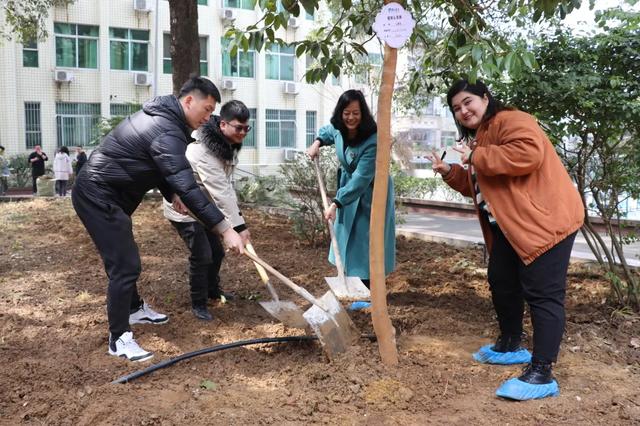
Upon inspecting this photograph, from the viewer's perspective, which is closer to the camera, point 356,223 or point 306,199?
point 356,223

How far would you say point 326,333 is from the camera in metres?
3.15

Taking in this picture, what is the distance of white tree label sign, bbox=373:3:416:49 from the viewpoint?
2.73 meters

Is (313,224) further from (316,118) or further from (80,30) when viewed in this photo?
(316,118)

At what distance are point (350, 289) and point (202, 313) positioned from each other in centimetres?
105

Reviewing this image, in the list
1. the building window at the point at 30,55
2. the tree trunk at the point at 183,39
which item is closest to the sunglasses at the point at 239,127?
the tree trunk at the point at 183,39

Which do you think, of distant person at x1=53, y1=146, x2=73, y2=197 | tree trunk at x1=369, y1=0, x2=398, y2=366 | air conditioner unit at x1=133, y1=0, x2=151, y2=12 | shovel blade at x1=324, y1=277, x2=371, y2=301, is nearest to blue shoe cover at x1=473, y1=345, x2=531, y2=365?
tree trunk at x1=369, y1=0, x2=398, y2=366

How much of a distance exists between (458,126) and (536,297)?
38.8 inches

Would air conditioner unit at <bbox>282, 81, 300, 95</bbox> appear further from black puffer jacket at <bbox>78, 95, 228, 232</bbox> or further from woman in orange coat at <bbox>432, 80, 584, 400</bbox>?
woman in orange coat at <bbox>432, 80, 584, 400</bbox>

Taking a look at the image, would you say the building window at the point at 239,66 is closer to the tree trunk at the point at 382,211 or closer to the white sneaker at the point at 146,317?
the white sneaker at the point at 146,317

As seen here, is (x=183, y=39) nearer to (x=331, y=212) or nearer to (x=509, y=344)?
(x=331, y=212)

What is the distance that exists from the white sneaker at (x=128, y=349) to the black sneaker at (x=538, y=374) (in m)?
1.99

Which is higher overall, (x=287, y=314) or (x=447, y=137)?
(x=447, y=137)

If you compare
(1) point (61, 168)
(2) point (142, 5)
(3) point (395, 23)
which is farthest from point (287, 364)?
(2) point (142, 5)

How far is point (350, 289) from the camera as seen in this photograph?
416 cm
